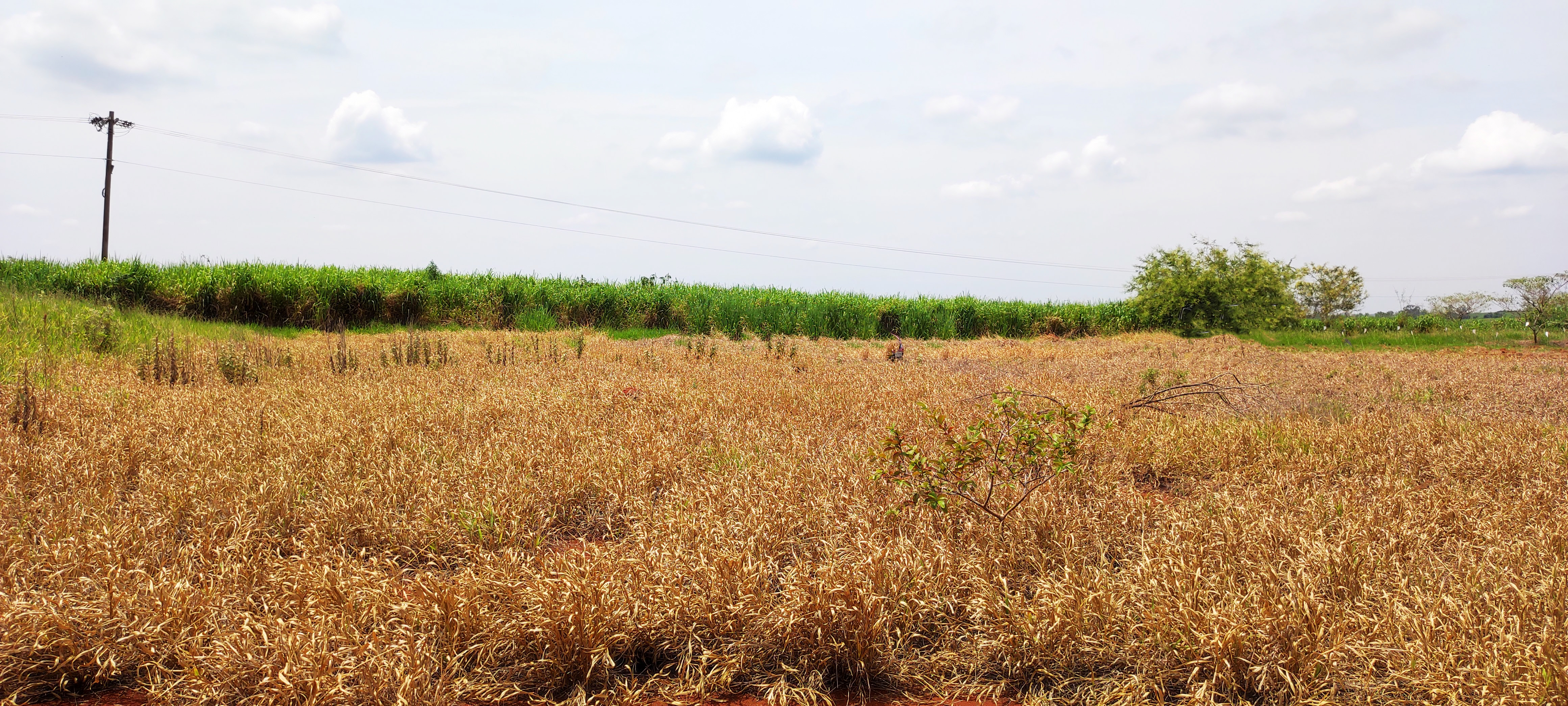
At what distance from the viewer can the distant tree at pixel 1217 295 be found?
29.0 metres

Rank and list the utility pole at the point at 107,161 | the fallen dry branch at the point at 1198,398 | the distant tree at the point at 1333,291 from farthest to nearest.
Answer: the distant tree at the point at 1333,291 → the utility pole at the point at 107,161 → the fallen dry branch at the point at 1198,398

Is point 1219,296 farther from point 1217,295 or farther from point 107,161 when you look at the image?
point 107,161

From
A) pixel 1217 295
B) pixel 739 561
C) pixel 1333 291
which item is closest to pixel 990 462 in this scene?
pixel 739 561

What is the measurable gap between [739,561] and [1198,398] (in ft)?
21.2

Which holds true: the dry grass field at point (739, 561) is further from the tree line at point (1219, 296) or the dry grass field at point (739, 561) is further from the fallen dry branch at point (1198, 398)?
the tree line at point (1219, 296)

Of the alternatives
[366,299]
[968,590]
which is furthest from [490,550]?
[366,299]

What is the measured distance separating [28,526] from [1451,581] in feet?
20.4

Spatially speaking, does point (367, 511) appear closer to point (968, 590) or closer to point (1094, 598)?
point (968, 590)

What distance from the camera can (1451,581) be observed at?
3020 mm

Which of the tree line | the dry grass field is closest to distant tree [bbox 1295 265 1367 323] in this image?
the tree line

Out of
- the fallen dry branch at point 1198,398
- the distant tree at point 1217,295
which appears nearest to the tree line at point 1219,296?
the distant tree at point 1217,295

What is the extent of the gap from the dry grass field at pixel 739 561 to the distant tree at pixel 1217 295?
24906mm

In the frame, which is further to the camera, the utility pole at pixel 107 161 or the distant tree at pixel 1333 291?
the distant tree at pixel 1333 291

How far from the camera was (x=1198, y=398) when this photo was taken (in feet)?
25.6
